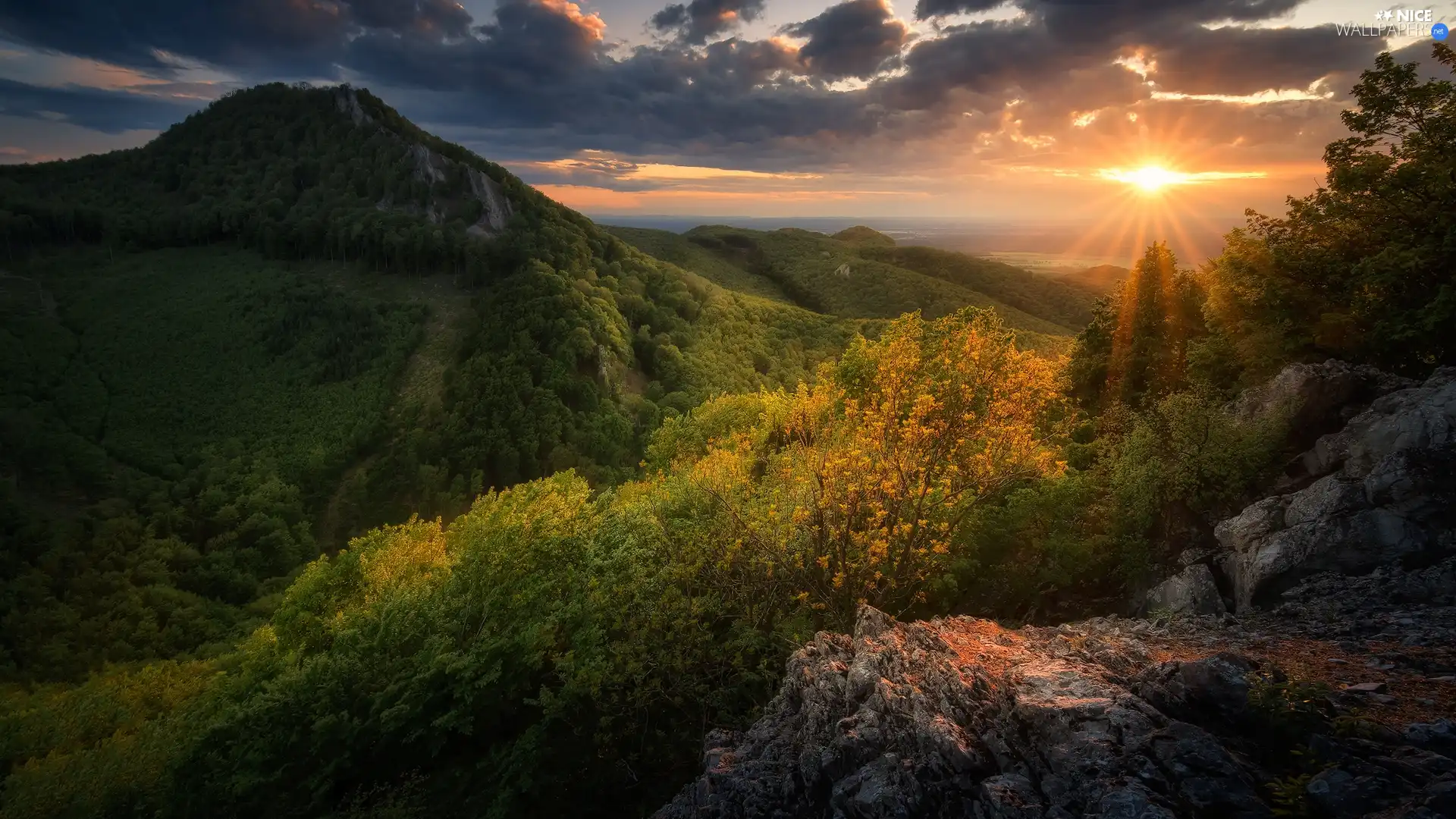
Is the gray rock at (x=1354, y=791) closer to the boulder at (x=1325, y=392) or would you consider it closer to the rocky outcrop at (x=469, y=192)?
the boulder at (x=1325, y=392)

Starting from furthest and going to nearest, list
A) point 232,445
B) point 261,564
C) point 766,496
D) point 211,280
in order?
point 211,280, point 232,445, point 261,564, point 766,496

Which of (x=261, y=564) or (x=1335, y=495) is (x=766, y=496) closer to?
(x=1335, y=495)

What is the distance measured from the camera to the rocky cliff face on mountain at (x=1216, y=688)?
780 centimetres

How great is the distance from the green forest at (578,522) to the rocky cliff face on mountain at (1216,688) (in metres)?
2.79

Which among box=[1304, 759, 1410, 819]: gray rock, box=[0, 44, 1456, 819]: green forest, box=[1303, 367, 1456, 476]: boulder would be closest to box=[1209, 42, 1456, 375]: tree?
box=[0, 44, 1456, 819]: green forest

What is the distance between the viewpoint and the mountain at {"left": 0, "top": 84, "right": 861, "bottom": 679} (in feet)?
235

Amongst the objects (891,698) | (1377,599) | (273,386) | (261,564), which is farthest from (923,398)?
(273,386)

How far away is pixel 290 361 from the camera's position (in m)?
100

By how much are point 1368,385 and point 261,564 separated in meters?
99.7

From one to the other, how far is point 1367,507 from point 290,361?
12517 centimetres

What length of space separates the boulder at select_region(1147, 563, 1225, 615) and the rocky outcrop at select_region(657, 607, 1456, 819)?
4.47ft

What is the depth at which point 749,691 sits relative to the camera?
1886 cm

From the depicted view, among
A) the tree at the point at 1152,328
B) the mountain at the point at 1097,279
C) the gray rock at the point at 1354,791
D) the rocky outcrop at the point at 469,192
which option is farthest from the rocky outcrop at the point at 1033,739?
the mountain at the point at 1097,279

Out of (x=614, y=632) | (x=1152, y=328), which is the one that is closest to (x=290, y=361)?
(x=614, y=632)
